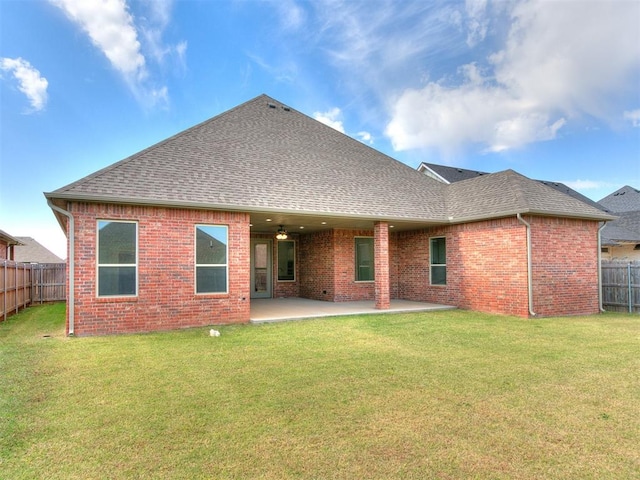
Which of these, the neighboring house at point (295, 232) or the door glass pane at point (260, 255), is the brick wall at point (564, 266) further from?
the door glass pane at point (260, 255)

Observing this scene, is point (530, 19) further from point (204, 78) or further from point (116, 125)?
point (116, 125)

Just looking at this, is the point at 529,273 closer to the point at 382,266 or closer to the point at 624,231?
the point at 382,266

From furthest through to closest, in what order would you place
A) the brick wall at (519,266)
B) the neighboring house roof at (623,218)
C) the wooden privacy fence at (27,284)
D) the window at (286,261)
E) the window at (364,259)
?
the neighboring house roof at (623,218)
the window at (286,261)
the window at (364,259)
the wooden privacy fence at (27,284)
the brick wall at (519,266)

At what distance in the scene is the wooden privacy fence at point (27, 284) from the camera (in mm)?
11039

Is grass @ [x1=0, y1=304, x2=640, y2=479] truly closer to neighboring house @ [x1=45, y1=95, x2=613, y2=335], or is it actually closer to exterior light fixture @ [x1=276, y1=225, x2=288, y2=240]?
neighboring house @ [x1=45, y1=95, x2=613, y2=335]

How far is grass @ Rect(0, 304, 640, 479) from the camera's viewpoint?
9.36ft

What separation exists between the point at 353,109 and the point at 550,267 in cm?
1331

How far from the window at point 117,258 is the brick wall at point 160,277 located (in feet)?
0.43

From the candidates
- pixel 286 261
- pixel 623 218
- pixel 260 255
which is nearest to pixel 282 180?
pixel 260 255

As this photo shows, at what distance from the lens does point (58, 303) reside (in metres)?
15.5

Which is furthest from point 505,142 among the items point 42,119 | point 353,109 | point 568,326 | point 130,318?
point 42,119

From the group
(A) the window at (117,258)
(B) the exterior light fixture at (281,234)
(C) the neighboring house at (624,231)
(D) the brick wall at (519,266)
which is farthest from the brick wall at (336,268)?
(C) the neighboring house at (624,231)

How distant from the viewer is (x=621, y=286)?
11438mm

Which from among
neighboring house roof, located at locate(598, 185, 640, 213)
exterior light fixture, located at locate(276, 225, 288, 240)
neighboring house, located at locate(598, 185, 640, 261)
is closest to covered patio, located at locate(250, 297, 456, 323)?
exterior light fixture, located at locate(276, 225, 288, 240)
